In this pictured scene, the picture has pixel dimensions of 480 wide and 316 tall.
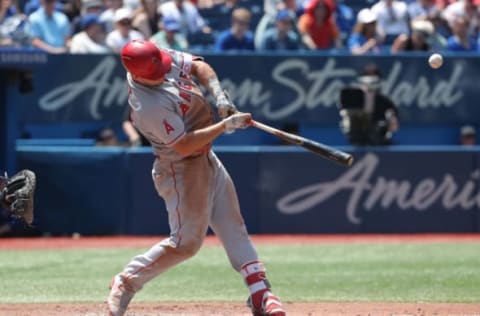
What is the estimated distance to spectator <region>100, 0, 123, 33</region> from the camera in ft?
49.1

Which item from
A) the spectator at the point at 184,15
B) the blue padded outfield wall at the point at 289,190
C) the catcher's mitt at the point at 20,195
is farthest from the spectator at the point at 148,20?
the catcher's mitt at the point at 20,195

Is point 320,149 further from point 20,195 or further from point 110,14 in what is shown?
point 110,14

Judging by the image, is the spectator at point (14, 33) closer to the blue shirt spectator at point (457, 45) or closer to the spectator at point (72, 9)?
the spectator at point (72, 9)

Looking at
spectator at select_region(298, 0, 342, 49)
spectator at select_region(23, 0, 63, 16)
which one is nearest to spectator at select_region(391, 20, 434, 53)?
spectator at select_region(298, 0, 342, 49)

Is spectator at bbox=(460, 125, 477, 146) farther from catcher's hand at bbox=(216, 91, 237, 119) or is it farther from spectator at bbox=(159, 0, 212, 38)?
catcher's hand at bbox=(216, 91, 237, 119)

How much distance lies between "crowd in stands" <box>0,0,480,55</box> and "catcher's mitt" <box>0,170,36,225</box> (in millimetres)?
6482

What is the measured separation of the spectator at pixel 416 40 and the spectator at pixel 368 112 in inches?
45.6

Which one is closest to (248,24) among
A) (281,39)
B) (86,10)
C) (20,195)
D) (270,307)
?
(281,39)

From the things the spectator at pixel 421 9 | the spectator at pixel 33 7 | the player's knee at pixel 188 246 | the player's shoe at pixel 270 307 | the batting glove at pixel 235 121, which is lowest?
the player's shoe at pixel 270 307

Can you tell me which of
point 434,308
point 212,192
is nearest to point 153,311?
point 212,192

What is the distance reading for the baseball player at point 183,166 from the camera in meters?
6.58

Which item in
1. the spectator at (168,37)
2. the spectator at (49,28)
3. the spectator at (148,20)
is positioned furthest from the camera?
the spectator at (148,20)

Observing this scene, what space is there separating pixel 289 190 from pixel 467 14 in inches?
182

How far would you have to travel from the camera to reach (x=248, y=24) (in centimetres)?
1517
